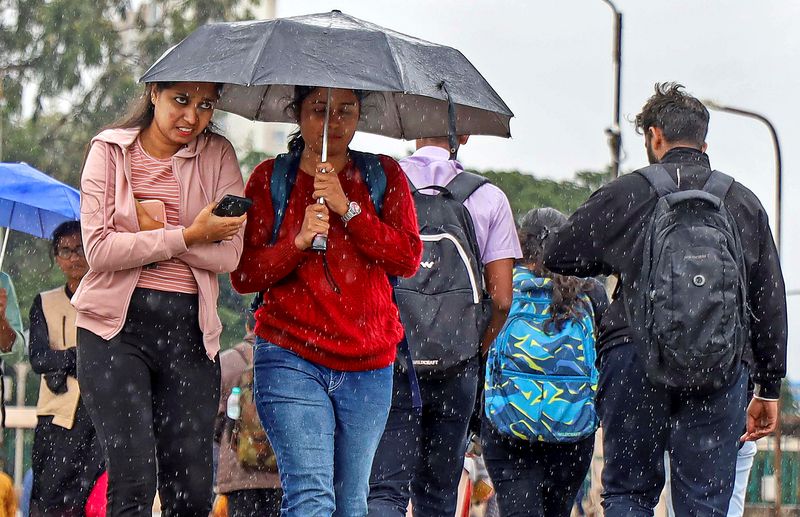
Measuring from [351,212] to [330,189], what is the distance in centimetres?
13

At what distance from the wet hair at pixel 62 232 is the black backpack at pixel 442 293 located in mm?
2859

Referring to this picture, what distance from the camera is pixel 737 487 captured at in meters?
8.43

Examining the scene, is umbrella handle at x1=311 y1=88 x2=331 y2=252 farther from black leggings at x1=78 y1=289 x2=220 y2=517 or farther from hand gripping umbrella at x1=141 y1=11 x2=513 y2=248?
black leggings at x1=78 y1=289 x2=220 y2=517

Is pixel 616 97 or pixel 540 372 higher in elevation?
pixel 616 97

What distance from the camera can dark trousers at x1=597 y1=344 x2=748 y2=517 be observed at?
6.27 metres

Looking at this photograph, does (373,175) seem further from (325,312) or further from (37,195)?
(37,195)

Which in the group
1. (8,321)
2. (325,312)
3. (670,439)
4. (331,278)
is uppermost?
(331,278)

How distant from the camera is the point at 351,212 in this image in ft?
18.1

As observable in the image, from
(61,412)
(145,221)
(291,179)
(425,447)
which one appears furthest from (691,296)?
(61,412)

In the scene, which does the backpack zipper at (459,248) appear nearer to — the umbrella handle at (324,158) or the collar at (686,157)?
the collar at (686,157)

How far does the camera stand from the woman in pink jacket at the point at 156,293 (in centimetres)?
541

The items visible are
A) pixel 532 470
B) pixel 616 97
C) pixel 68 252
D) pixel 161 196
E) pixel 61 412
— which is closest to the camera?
pixel 161 196

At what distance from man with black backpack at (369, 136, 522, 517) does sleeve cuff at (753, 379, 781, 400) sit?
4.04ft

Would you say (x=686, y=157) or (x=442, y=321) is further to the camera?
(x=442, y=321)
